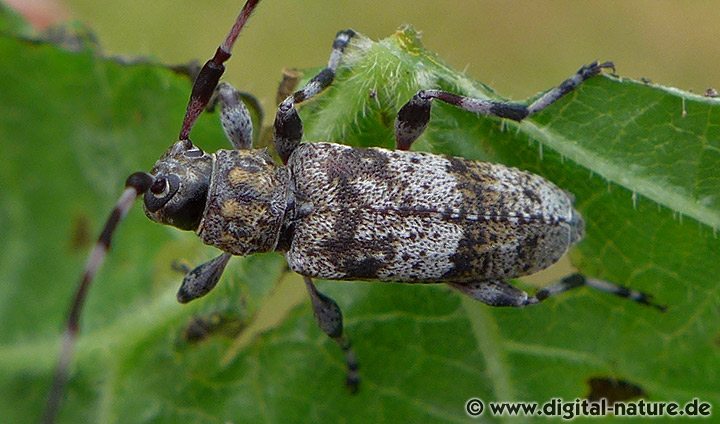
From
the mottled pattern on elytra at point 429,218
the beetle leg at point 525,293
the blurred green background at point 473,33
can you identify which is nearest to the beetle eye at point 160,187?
the mottled pattern on elytra at point 429,218

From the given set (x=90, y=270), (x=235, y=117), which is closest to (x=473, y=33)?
(x=235, y=117)

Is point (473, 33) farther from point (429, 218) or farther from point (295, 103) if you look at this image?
point (429, 218)

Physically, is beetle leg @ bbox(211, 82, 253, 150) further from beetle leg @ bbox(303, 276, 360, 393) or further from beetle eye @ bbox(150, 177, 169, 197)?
beetle leg @ bbox(303, 276, 360, 393)

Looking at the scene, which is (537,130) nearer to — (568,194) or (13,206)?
(568,194)

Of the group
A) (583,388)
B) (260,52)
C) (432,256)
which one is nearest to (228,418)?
(432,256)

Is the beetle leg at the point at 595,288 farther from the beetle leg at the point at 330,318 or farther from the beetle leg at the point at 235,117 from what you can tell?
the beetle leg at the point at 235,117
